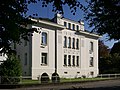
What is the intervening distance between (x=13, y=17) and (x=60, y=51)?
Answer: 4811 centimetres

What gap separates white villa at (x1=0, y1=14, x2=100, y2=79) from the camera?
2021 inches

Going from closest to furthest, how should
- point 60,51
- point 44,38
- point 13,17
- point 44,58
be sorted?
point 13,17
point 44,38
point 44,58
point 60,51

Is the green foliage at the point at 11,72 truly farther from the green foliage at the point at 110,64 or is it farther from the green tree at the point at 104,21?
the green foliage at the point at 110,64

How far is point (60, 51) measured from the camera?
5694 cm

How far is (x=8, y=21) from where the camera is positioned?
8711 mm

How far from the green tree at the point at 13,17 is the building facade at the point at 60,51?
36.2 metres

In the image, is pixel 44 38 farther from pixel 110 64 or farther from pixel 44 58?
pixel 110 64

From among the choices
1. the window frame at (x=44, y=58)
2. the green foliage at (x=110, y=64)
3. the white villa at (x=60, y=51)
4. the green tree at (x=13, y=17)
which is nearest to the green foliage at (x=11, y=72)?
the white villa at (x=60, y=51)

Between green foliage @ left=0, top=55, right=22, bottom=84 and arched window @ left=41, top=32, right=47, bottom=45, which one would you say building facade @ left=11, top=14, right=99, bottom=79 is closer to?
arched window @ left=41, top=32, right=47, bottom=45

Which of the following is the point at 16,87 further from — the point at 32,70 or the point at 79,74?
the point at 79,74

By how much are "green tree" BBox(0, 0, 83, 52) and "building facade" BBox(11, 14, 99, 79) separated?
36.2 m

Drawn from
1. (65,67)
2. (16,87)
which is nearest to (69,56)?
(65,67)

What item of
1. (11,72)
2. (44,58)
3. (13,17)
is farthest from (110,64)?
(13,17)

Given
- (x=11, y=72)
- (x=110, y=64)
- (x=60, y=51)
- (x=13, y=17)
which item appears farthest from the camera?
(x=110, y=64)
